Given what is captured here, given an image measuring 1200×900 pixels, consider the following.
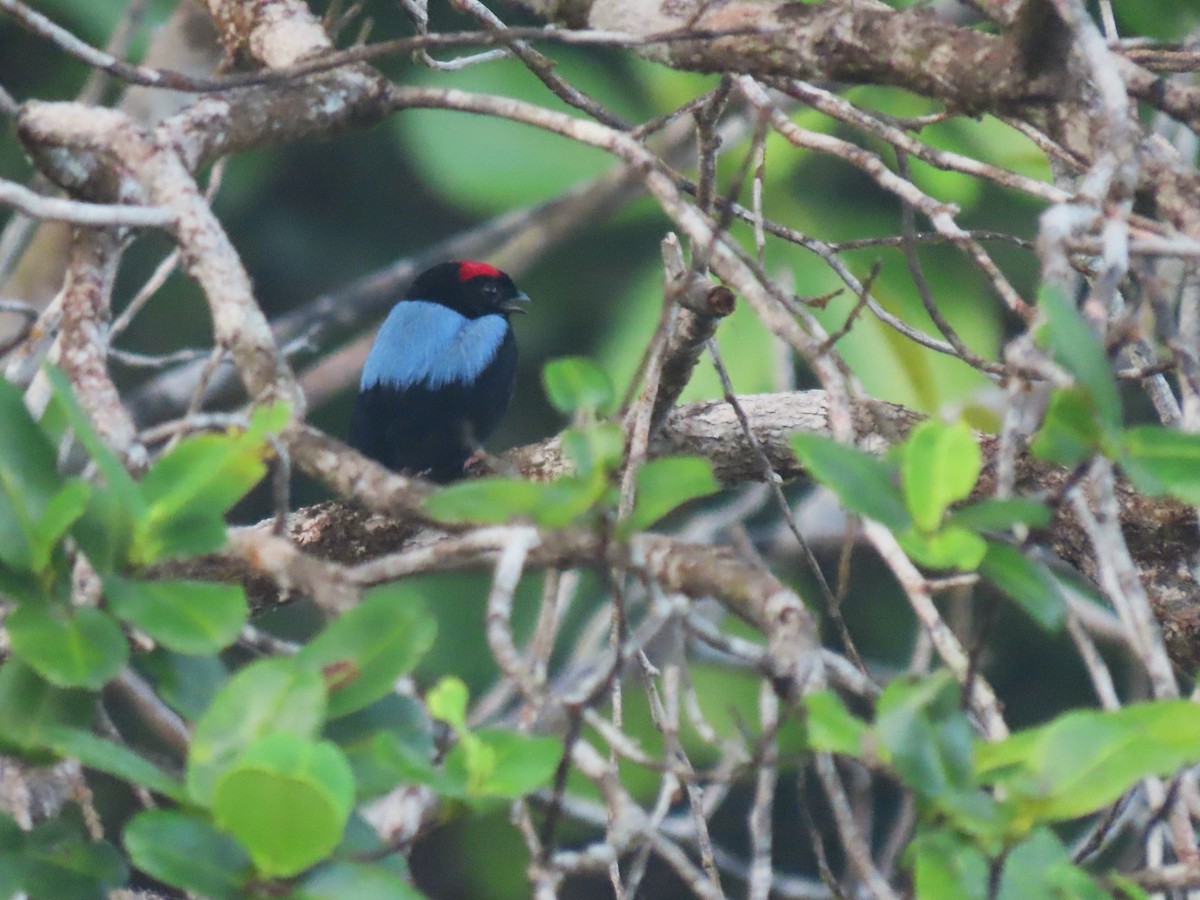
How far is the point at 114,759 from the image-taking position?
1.10m

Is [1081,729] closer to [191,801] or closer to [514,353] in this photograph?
[191,801]

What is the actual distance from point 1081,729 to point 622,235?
5819 millimetres

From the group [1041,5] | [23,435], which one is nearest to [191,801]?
[23,435]

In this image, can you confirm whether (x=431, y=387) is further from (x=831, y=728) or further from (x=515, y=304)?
(x=831, y=728)

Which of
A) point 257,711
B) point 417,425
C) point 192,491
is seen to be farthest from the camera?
point 417,425

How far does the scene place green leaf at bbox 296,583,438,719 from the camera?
3.93 feet

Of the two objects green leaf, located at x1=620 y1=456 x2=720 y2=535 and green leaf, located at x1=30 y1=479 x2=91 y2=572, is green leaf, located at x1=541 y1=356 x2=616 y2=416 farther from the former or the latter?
green leaf, located at x1=30 y1=479 x2=91 y2=572

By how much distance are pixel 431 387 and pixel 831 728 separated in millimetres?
3337

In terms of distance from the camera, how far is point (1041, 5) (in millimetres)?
1682

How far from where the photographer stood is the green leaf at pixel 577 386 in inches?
48.8

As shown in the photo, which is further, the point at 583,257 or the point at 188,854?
the point at 583,257

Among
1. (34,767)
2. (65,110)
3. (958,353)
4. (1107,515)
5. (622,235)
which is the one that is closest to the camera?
(1107,515)

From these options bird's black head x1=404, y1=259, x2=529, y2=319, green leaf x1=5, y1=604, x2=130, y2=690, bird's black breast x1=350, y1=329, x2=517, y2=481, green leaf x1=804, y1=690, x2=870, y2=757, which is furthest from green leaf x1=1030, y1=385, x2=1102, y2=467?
bird's black head x1=404, y1=259, x2=529, y2=319

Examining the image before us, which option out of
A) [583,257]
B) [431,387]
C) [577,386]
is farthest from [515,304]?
[577,386]
